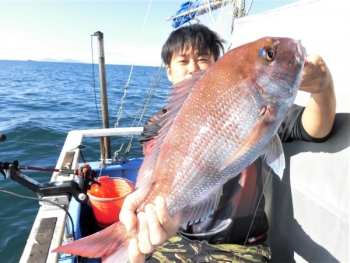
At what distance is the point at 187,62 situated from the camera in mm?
2104

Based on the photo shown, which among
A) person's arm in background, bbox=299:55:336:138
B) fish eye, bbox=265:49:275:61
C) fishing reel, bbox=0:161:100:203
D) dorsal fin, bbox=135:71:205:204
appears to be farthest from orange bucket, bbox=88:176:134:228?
fish eye, bbox=265:49:275:61

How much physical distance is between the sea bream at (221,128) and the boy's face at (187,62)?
0.83 metres

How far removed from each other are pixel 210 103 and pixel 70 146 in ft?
10.6

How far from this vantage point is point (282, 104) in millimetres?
1132

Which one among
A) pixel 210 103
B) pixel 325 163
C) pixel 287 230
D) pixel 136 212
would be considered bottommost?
pixel 287 230

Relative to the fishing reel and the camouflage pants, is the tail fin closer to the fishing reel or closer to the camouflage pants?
the camouflage pants

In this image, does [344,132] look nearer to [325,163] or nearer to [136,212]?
[325,163]

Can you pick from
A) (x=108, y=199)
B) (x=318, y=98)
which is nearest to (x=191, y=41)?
(x=318, y=98)

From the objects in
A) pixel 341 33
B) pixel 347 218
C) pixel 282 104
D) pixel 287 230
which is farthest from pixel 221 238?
pixel 341 33

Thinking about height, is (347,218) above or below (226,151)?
below

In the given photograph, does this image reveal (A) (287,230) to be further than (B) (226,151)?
Yes

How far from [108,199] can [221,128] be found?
215 cm

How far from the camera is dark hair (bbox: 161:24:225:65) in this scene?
7.06 ft

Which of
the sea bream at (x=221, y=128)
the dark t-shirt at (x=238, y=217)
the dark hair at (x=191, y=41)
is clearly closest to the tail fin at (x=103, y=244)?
the sea bream at (x=221, y=128)
